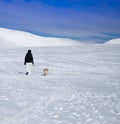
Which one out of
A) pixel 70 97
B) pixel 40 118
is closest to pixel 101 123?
pixel 40 118

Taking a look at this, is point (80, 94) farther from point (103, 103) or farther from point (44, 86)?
point (44, 86)

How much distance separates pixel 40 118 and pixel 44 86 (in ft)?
19.6

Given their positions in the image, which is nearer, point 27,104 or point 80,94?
point 27,104

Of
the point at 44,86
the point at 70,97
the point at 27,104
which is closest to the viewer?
the point at 27,104

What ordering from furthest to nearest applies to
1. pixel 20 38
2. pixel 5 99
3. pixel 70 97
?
pixel 20 38
pixel 70 97
pixel 5 99

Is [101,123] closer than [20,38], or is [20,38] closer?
[101,123]

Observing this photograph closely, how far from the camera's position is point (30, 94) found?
39.7 ft

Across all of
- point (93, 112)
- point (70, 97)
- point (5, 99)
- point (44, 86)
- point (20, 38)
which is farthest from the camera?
point (20, 38)

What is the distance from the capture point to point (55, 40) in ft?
622

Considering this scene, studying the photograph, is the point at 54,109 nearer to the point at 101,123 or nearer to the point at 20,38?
the point at 101,123

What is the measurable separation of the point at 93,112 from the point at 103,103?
62.9 inches

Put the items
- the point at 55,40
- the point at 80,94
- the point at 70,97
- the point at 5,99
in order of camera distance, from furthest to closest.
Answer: the point at 55,40, the point at 80,94, the point at 70,97, the point at 5,99

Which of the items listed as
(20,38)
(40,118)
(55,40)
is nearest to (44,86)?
(40,118)

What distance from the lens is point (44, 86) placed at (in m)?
14.5
